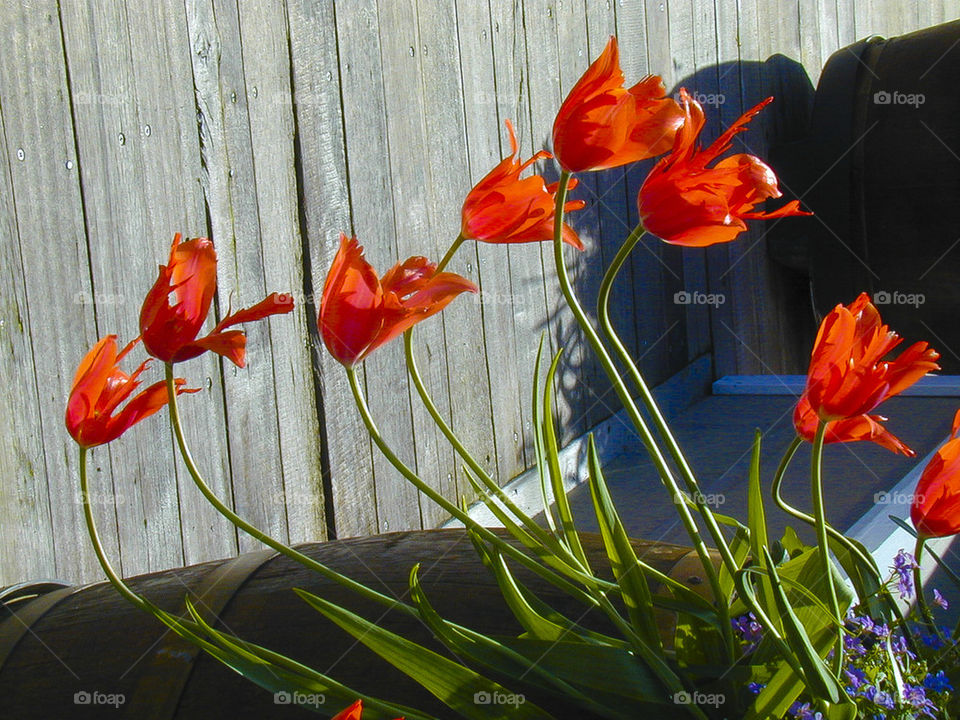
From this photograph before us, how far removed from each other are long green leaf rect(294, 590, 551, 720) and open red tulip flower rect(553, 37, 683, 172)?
308 millimetres

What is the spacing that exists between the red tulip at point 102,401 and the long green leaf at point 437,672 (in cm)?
17

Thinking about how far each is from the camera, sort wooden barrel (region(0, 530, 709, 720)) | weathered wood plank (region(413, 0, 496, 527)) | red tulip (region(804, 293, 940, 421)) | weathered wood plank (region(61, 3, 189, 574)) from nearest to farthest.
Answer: red tulip (region(804, 293, 940, 421)) → wooden barrel (region(0, 530, 709, 720)) → weathered wood plank (region(61, 3, 189, 574)) → weathered wood plank (region(413, 0, 496, 527))

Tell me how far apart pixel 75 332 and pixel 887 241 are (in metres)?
2.82

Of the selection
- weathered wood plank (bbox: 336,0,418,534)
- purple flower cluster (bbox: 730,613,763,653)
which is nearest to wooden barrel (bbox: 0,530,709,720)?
purple flower cluster (bbox: 730,613,763,653)

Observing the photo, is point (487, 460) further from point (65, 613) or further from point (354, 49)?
point (65, 613)

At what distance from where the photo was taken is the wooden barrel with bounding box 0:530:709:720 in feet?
3.24

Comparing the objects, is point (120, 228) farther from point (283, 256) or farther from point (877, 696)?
point (877, 696)

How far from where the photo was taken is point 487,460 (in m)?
2.65

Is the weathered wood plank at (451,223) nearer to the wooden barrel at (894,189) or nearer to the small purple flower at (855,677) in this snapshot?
the wooden barrel at (894,189)

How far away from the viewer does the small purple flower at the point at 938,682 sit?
0.69 meters

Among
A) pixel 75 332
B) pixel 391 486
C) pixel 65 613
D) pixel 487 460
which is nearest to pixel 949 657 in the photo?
pixel 65 613

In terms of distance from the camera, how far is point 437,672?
71cm

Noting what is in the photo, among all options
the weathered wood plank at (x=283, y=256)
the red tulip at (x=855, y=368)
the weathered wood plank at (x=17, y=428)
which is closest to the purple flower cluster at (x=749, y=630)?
the red tulip at (x=855, y=368)

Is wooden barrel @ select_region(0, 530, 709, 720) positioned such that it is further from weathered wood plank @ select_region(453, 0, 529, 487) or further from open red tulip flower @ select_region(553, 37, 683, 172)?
weathered wood plank @ select_region(453, 0, 529, 487)
